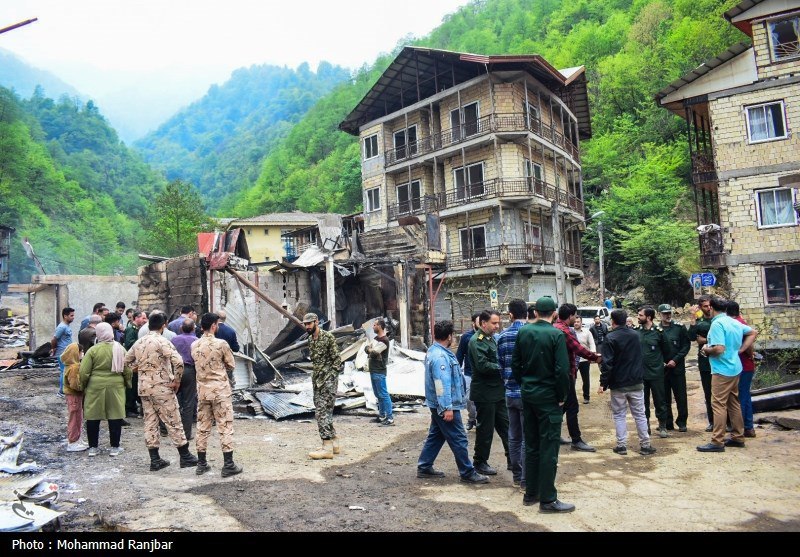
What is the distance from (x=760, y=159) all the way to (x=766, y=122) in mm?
1265

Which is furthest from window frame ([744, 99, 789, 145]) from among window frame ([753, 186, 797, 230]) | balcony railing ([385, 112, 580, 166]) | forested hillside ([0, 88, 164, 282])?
forested hillside ([0, 88, 164, 282])

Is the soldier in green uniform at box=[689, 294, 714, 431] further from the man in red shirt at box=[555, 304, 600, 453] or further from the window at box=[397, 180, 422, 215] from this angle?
the window at box=[397, 180, 422, 215]

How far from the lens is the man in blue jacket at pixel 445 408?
5.55m

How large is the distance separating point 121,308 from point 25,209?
56.6 meters

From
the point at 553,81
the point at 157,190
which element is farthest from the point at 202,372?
the point at 157,190

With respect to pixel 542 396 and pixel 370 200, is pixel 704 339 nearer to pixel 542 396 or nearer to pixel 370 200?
pixel 542 396

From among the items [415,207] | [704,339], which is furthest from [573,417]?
[415,207]

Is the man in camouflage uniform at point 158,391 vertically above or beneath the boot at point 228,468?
above

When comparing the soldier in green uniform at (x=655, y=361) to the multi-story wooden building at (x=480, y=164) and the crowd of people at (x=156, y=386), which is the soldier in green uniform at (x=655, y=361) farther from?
the multi-story wooden building at (x=480, y=164)

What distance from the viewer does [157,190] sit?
78.6 metres

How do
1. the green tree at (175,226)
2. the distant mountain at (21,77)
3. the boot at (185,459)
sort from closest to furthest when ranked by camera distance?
1. the boot at (185,459)
2. the green tree at (175,226)
3. the distant mountain at (21,77)

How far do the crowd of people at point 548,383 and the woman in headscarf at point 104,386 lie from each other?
4028mm

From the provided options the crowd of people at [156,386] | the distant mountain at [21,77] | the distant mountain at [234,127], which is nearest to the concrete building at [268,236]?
the crowd of people at [156,386]
